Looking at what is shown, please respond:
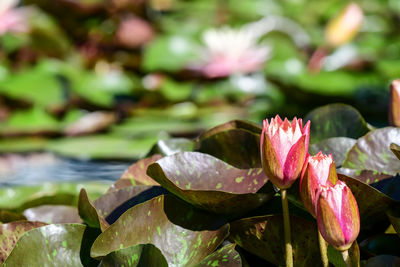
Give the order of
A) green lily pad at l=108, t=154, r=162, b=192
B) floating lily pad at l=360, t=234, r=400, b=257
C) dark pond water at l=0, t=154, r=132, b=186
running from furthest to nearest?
dark pond water at l=0, t=154, r=132, b=186 → green lily pad at l=108, t=154, r=162, b=192 → floating lily pad at l=360, t=234, r=400, b=257

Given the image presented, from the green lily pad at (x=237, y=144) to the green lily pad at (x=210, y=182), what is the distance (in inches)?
2.5

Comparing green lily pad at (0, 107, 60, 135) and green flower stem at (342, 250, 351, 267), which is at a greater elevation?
green flower stem at (342, 250, 351, 267)

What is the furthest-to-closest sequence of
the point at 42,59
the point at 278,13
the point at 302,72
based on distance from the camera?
the point at 278,13 → the point at 42,59 → the point at 302,72

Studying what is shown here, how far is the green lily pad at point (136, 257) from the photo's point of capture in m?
0.41

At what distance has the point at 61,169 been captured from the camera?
1702 millimetres

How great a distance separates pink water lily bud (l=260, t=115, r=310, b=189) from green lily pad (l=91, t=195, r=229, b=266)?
0.07m

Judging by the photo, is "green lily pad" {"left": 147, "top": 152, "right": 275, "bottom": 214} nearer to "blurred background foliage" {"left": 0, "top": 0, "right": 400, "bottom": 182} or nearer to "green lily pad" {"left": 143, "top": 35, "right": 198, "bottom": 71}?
"blurred background foliage" {"left": 0, "top": 0, "right": 400, "bottom": 182}

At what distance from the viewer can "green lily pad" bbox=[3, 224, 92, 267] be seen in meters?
0.46

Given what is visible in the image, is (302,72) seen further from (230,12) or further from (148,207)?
(148,207)

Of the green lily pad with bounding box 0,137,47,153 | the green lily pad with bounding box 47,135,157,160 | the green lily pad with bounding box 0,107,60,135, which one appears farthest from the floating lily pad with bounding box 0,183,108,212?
the green lily pad with bounding box 0,107,60,135

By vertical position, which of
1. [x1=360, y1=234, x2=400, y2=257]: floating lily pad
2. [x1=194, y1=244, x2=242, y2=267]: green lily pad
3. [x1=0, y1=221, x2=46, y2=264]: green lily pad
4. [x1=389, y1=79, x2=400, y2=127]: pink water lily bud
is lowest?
[x1=360, y1=234, x2=400, y2=257]: floating lily pad

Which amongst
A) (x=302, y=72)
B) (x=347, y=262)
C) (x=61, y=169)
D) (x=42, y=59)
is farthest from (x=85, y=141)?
(x=347, y=262)

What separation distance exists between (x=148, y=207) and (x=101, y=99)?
6.28 feet

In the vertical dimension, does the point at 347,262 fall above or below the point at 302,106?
above
